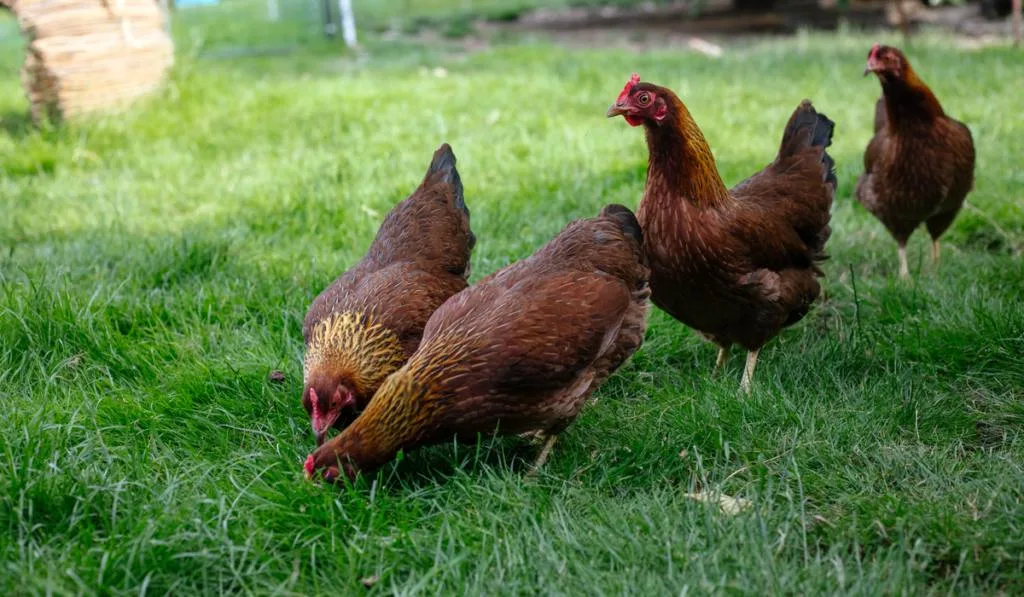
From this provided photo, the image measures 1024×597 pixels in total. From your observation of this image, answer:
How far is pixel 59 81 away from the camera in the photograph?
6773mm

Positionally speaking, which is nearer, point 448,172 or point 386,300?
point 386,300

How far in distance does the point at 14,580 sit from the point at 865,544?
7.20 feet

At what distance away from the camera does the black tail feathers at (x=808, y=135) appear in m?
3.99

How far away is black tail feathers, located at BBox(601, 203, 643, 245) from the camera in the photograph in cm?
341

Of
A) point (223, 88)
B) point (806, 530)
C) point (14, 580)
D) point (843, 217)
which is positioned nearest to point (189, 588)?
point (14, 580)

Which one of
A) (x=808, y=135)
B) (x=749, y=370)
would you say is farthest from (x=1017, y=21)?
(x=749, y=370)

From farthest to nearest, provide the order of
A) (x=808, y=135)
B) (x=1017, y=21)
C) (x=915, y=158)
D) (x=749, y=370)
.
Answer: (x=1017, y=21)
(x=915, y=158)
(x=808, y=135)
(x=749, y=370)

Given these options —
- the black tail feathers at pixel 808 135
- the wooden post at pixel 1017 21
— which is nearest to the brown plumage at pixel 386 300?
the black tail feathers at pixel 808 135

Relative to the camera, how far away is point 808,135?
3.99 m

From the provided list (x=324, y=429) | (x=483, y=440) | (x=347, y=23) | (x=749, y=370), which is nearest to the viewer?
(x=324, y=429)

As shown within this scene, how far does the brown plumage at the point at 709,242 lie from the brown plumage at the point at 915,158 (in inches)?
42.9

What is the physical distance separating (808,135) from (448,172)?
5.14ft

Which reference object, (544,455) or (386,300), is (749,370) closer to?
(544,455)

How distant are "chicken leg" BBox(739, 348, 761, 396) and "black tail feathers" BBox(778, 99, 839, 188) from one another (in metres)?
0.87
